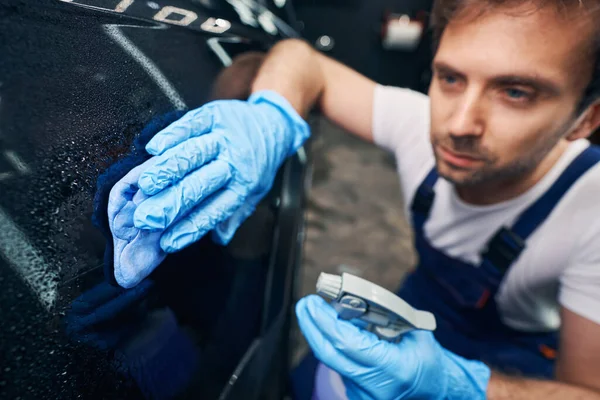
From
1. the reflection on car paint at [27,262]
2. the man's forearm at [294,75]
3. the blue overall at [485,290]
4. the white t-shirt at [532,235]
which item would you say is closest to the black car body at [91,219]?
the reflection on car paint at [27,262]

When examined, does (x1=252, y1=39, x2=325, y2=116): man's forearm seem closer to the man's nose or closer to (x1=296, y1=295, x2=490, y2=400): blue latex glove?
the man's nose

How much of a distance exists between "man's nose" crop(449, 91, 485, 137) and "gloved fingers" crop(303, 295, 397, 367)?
1.71 feet

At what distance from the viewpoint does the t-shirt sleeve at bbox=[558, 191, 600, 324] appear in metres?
0.81

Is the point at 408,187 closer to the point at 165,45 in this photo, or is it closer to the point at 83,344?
the point at 165,45

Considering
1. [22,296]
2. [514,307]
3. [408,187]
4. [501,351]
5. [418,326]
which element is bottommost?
A: [501,351]

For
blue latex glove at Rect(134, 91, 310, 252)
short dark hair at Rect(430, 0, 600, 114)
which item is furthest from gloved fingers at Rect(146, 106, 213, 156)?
short dark hair at Rect(430, 0, 600, 114)

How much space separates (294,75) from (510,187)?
0.74 metres

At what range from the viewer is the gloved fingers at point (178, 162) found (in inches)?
21.1

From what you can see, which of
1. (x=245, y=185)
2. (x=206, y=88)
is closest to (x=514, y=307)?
(x=245, y=185)

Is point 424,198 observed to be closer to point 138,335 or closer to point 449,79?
point 449,79

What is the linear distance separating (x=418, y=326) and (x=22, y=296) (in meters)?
0.54

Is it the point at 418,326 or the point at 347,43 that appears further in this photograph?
the point at 347,43

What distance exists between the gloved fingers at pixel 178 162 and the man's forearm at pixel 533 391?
748 mm

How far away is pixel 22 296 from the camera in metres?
0.37
